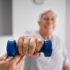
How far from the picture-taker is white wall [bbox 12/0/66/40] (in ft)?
4.79

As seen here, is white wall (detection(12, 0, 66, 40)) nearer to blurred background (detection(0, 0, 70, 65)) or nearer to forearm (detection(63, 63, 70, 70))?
blurred background (detection(0, 0, 70, 65))

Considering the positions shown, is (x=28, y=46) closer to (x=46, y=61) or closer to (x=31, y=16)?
(x=46, y=61)

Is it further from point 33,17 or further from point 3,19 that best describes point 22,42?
point 3,19

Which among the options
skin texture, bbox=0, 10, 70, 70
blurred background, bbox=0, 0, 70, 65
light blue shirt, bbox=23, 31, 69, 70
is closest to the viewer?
skin texture, bbox=0, 10, 70, 70

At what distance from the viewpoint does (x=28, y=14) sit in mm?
1491

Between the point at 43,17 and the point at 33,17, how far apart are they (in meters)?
0.84

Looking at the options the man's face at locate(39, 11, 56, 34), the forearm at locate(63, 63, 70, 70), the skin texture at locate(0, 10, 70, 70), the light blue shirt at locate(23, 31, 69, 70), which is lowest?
the forearm at locate(63, 63, 70, 70)

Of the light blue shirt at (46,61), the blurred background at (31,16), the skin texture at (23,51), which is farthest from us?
the blurred background at (31,16)

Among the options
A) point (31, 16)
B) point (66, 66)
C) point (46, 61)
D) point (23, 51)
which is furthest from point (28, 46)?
point (31, 16)

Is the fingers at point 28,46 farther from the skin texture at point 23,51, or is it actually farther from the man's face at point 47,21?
the man's face at point 47,21

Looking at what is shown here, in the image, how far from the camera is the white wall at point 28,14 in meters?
1.46

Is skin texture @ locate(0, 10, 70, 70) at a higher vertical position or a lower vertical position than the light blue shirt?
higher

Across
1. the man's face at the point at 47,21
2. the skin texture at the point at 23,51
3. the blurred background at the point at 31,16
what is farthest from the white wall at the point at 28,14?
the skin texture at the point at 23,51

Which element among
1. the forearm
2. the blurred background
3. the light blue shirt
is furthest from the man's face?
the blurred background
